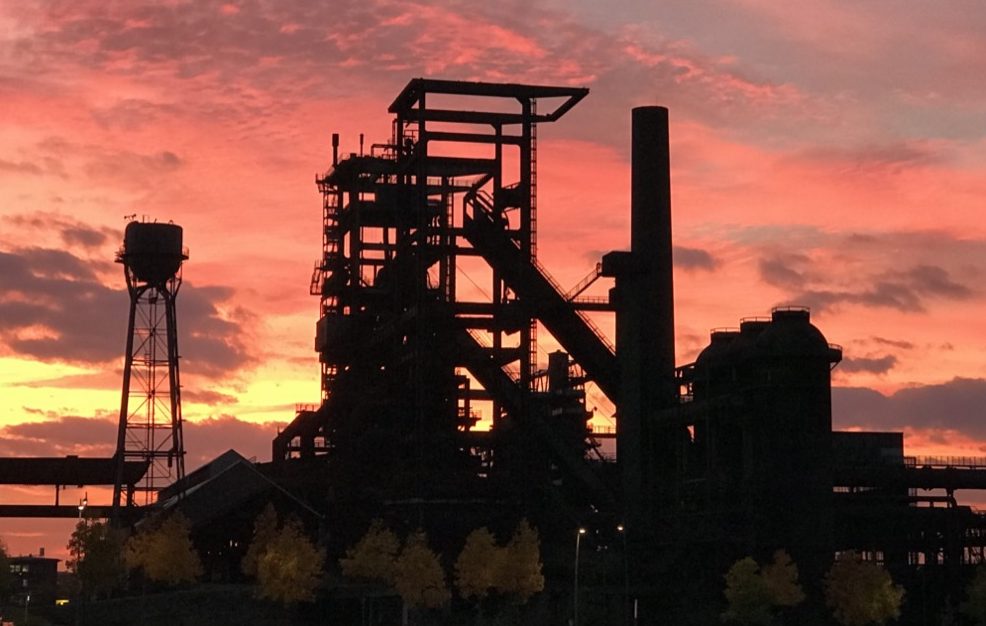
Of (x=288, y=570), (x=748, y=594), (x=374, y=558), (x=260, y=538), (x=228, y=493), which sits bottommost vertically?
(x=748, y=594)

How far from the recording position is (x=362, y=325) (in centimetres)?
15425

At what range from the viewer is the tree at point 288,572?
11800 centimetres

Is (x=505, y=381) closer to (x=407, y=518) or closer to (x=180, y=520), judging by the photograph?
(x=407, y=518)

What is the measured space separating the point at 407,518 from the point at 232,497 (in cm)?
1642

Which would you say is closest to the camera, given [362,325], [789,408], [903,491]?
[789,408]

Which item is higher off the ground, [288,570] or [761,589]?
[288,570]

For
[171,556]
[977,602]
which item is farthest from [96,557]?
[977,602]

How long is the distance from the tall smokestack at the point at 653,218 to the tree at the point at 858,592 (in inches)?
885

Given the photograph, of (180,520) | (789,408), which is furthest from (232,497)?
(789,408)

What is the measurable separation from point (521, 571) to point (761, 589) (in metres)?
17.3

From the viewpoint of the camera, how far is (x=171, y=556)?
13012cm

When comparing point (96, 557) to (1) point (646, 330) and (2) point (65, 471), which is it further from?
(1) point (646, 330)

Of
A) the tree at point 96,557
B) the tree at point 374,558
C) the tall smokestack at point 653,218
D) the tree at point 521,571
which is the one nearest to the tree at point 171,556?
the tree at point 96,557

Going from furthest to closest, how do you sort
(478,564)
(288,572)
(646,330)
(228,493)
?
(228,493) < (646,330) < (478,564) < (288,572)
